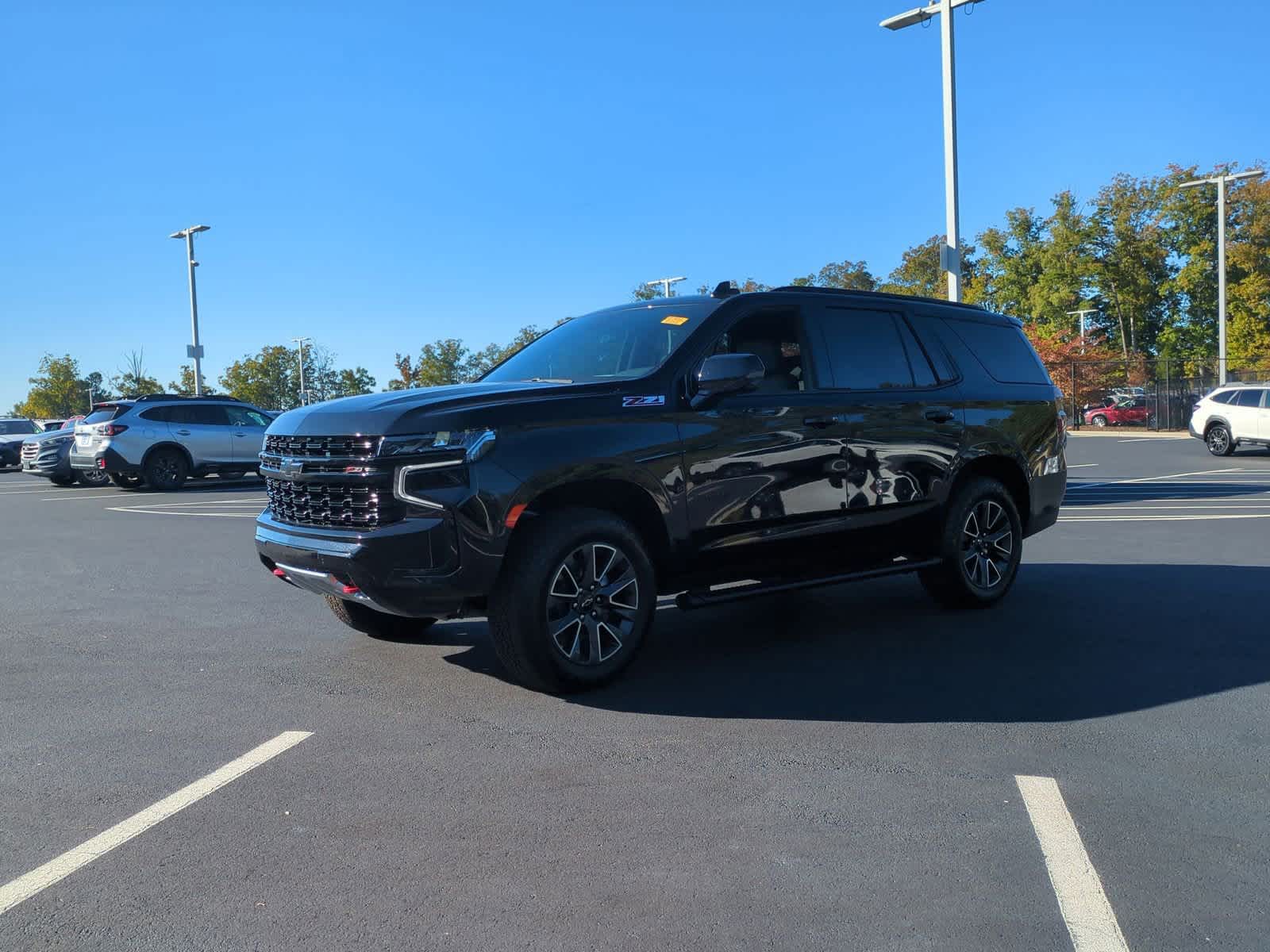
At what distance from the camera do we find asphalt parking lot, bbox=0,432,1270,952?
2998mm

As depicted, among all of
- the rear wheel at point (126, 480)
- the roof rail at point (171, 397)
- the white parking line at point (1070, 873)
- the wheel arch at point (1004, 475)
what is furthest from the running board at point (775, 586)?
the rear wheel at point (126, 480)

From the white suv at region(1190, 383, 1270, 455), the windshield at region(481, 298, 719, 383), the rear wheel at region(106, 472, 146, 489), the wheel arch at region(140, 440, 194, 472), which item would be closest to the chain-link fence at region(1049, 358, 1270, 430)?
the white suv at region(1190, 383, 1270, 455)

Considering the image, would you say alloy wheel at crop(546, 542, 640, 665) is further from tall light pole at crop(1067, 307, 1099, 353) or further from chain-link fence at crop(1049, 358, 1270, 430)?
tall light pole at crop(1067, 307, 1099, 353)

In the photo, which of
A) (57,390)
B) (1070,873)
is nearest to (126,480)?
(1070,873)

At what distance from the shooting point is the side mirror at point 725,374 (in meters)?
5.37

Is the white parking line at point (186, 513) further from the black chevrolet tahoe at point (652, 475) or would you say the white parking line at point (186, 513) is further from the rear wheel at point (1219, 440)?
the rear wheel at point (1219, 440)

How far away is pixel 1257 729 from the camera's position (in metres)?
4.63

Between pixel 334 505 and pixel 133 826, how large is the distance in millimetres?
1840

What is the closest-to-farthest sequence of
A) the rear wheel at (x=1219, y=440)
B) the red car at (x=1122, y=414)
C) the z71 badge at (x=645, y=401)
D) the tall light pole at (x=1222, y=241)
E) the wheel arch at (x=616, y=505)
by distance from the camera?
the wheel arch at (x=616, y=505)
the z71 badge at (x=645, y=401)
the rear wheel at (x=1219, y=440)
the tall light pole at (x=1222, y=241)
the red car at (x=1122, y=414)

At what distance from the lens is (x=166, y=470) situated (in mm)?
19859

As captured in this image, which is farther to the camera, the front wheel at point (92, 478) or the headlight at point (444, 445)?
the front wheel at point (92, 478)

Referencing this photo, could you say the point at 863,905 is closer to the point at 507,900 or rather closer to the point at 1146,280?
the point at 507,900

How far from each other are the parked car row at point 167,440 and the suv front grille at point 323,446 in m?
15.0

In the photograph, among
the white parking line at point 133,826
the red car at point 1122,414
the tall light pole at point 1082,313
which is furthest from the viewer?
the tall light pole at point 1082,313
